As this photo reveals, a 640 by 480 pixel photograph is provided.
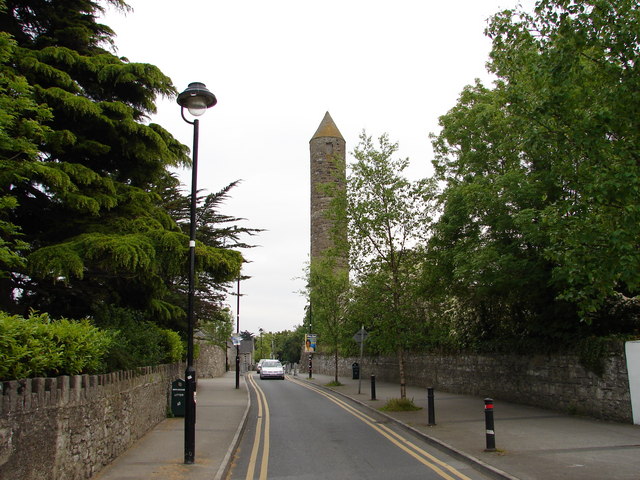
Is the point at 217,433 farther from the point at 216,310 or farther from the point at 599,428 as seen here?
the point at 216,310

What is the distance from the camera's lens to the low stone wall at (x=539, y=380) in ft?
41.0

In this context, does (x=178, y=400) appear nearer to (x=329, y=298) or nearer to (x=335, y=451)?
(x=335, y=451)

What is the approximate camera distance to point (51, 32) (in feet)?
45.3

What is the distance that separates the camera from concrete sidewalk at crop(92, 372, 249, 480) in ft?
25.8

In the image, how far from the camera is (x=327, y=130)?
51062 mm

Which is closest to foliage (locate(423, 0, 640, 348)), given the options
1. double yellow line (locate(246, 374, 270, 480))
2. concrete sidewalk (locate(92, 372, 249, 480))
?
double yellow line (locate(246, 374, 270, 480))

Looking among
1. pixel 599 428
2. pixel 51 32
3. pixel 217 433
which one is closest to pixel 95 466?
pixel 217 433

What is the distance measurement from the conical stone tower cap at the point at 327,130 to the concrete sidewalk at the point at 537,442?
125 feet

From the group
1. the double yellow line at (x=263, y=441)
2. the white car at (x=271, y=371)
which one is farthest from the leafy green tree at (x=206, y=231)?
the white car at (x=271, y=371)

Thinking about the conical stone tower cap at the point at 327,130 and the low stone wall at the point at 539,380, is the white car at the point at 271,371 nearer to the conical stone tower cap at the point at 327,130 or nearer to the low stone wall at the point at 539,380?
the low stone wall at the point at 539,380

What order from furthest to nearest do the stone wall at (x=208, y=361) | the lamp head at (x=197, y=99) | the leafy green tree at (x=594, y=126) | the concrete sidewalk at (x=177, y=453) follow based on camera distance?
the stone wall at (x=208, y=361)
the lamp head at (x=197, y=99)
the concrete sidewalk at (x=177, y=453)
the leafy green tree at (x=594, y=126)

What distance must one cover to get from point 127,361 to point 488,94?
1301cm

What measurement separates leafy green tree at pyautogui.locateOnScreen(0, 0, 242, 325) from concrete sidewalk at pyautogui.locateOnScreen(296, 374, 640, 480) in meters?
6.71

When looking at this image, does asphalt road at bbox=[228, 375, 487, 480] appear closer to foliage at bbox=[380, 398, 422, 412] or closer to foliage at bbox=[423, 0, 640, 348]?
foliage at bbox=[380, 398, 422, 412]
